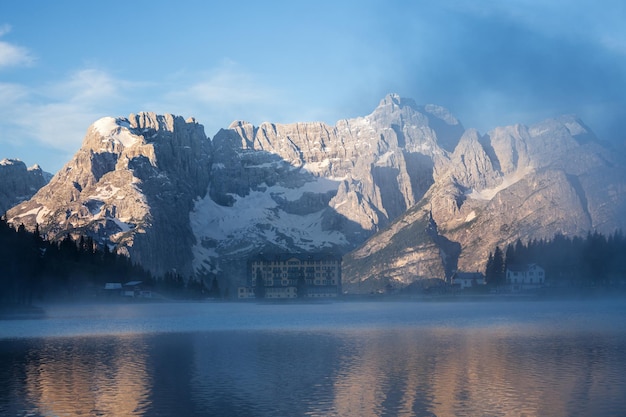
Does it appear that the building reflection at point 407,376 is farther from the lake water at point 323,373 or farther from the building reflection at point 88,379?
the building reflection at point 88,379

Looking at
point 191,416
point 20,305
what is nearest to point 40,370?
point 191,416

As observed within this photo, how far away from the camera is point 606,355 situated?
72938 millimetres

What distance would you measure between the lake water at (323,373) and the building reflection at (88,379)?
5.4 inches

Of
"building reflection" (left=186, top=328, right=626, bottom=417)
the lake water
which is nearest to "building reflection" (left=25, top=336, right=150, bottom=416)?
the lake water

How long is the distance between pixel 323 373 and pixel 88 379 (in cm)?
1863

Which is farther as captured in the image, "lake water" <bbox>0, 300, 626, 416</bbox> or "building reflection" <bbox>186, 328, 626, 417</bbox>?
"lake water" <bbox>0, 300, 626, 416</bbox>

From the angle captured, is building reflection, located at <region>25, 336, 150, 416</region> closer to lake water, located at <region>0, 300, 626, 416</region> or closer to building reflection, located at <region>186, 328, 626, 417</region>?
lake water, located at <region>0, 300, 626, 416</region>

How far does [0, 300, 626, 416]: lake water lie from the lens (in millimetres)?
51312

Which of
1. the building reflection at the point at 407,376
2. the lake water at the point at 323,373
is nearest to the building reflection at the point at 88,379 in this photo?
the lake water at the point at 323,373

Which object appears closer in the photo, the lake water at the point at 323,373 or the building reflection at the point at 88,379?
the lake water at the point at 323,373

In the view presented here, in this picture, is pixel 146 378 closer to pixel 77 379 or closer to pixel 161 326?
pixel 77 379

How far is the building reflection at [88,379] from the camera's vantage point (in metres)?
52.8

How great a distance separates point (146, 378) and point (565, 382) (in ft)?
104

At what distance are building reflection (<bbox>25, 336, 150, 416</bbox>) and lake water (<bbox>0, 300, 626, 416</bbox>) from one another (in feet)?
0.45
